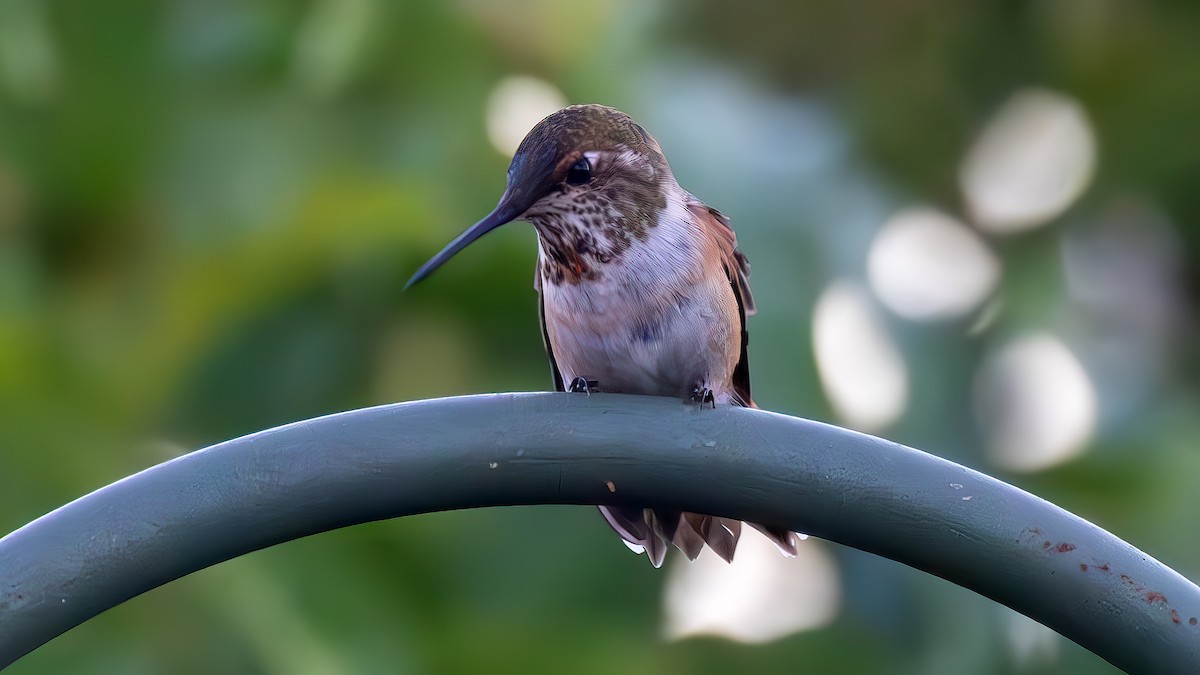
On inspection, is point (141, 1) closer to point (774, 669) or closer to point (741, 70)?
point (741, 70)

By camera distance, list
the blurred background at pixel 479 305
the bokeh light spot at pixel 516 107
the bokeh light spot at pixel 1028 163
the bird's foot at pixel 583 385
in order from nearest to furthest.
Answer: the bird's foot at pixel 583 385
the blurred background at pixel 479 305
the bokeh light spot at pixel 516 107
the bokeh light spot at pixel 1028 163

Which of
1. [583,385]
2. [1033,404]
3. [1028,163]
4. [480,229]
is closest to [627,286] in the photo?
[583,385]

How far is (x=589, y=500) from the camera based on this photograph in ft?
6.31

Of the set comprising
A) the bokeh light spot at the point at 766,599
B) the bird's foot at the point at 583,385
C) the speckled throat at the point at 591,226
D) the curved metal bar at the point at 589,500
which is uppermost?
the speckled throat at the point at 591,226

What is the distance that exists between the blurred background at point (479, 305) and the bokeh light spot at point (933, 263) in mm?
A: 15

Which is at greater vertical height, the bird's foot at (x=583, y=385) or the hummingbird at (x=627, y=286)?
the hummingbird at (x=627, y=286)

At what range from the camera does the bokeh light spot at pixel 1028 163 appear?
5637 mm

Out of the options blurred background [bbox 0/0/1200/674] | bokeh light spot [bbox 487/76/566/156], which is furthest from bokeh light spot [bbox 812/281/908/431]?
bokeh light spot [bbox 487/76/566/156]

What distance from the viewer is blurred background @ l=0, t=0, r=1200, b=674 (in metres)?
4.45

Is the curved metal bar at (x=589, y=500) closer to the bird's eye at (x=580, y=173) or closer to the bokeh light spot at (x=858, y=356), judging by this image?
the bird's eye at (x=580, y=173)

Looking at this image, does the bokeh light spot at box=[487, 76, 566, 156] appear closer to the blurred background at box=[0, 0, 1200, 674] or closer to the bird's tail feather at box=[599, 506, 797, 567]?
the blurred background at box=[0, 0, 1200, 674]

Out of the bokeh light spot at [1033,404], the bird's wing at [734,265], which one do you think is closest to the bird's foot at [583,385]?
the bird's wing at [734,265]

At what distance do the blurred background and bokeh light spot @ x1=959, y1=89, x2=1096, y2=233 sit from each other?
0.02 meters

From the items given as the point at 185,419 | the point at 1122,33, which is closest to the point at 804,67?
the point at 1122,33
